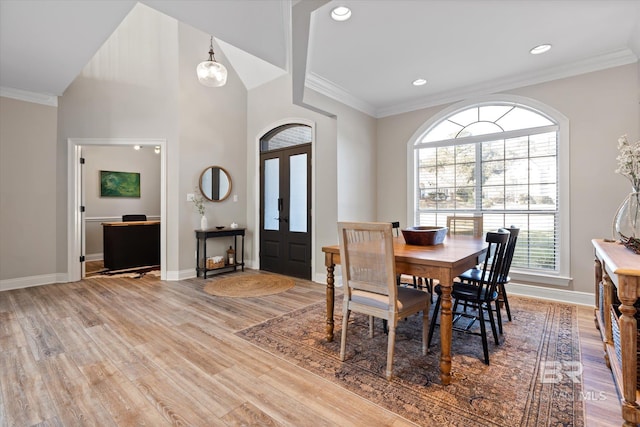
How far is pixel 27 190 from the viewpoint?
4148mm

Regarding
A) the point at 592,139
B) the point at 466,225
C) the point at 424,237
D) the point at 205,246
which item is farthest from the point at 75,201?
the point at 592,139

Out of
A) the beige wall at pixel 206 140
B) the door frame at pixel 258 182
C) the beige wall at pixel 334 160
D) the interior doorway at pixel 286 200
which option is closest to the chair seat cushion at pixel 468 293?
the beige wall at pixel 334 160

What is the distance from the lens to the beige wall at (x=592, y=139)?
3.10 m

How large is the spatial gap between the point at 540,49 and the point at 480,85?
0.91 m

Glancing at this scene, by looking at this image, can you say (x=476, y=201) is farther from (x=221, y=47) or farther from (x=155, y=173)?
(x=155, y=173)

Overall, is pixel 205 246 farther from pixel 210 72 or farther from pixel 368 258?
pixel 368 258

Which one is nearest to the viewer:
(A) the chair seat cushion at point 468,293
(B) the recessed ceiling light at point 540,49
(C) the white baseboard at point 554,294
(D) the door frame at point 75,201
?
(A) the chair seat cushion at point 468,293

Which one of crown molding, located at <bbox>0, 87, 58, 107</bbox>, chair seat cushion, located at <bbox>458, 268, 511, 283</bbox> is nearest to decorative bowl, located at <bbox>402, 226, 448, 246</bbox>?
chair seat cushion, located at <bbox>458, 268, 511, 283</bbox>

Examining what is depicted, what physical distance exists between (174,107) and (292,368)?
433 centimetres

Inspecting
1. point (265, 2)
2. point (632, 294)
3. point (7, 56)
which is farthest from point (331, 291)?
point (7, 56)

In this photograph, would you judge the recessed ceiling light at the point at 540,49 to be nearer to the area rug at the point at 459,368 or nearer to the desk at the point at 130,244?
the area rug at the point at 459,368

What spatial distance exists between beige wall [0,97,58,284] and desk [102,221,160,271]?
2.80ft
